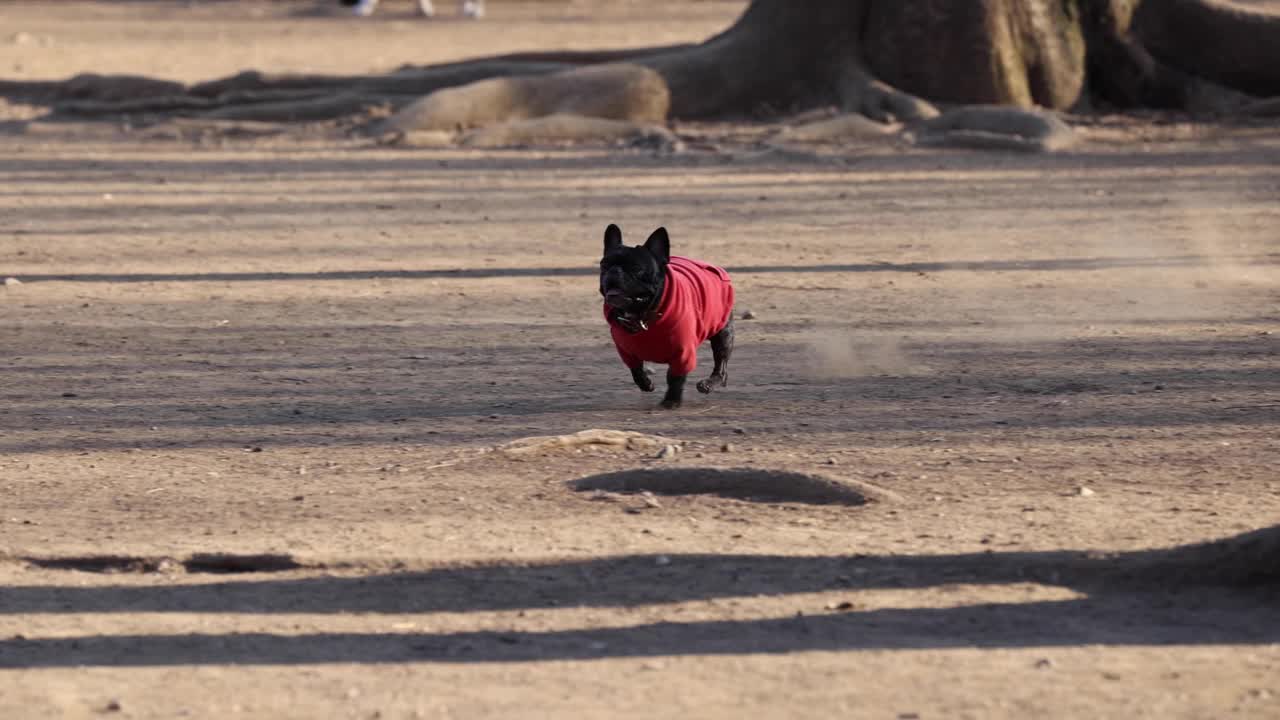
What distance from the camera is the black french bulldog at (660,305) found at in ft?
23.0

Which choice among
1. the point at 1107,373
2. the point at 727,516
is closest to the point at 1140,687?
the point at 727,516

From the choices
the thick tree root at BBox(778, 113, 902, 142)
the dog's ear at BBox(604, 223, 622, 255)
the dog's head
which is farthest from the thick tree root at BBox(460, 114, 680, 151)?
the dog's head

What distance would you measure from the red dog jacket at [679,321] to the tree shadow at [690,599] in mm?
1815

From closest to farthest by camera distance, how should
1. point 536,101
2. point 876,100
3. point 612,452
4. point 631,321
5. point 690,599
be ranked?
point 690,599
point 612,452
point 631,321
point 536,101
point 876,100

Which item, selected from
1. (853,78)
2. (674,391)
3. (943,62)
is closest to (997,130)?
(943,62)

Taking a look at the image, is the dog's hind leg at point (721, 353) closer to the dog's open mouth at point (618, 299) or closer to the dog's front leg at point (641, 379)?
the dog's front leg at point (641, 379)

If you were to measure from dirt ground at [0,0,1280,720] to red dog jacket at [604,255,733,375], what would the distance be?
0.96ft

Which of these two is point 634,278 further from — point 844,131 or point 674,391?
point 844,131

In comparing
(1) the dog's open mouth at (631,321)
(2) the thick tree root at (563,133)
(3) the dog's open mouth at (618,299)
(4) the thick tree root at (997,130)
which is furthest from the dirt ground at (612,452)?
(2) the thick tree root at (563,133)

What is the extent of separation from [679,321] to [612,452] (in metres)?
0.67

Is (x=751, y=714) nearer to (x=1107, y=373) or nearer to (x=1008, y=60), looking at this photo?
(x=1107, y=373)

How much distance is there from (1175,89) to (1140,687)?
15.6 meters

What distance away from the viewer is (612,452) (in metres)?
6.93

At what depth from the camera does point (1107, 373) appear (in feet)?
27.7
